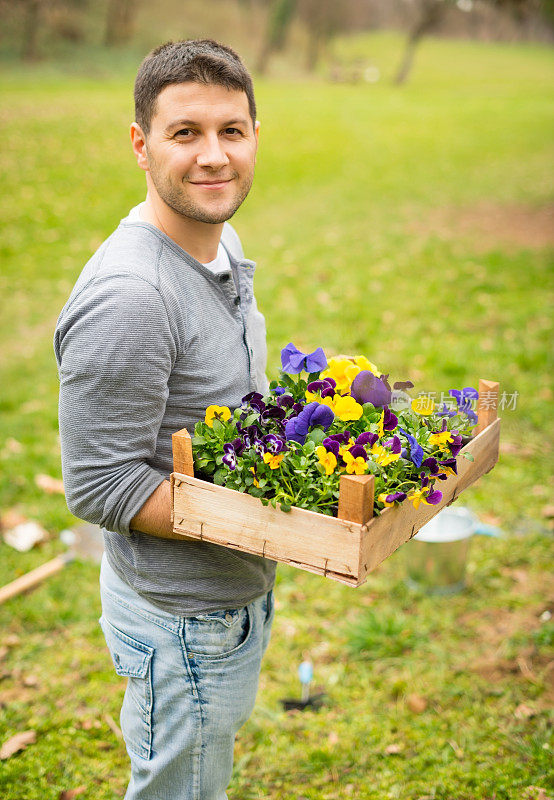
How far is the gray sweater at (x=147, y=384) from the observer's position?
1663 millimetres

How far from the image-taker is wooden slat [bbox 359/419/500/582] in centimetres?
161

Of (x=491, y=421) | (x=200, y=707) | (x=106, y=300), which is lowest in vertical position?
(x=200, y=707)

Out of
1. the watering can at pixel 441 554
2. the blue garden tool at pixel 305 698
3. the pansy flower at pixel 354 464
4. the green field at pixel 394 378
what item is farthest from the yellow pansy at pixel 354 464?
the watering can at pixel 441 554

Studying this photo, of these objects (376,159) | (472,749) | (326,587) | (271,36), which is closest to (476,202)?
(376,159)

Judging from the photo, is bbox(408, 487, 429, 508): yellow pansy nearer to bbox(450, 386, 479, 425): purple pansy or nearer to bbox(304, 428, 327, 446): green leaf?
bbox(304, 428, 327, 446): green leaf

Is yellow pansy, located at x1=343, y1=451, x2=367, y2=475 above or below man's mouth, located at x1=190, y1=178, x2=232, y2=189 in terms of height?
below

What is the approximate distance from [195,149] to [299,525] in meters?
0.95

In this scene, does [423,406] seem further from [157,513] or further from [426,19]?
[426,19]

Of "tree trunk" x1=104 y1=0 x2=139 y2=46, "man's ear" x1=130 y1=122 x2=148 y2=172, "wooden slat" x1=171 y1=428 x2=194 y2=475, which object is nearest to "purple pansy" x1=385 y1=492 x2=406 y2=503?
"wooden slat" x1=171 y1=428 x2=194 y2=475

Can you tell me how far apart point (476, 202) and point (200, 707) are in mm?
12544

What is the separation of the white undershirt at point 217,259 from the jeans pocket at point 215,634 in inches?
35.3

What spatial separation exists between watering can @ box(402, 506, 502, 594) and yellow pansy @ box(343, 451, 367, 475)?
2283 mm

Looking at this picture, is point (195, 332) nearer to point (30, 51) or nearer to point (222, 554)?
point (222, 554)

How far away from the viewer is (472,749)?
3.00 meters
